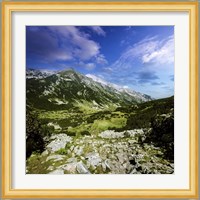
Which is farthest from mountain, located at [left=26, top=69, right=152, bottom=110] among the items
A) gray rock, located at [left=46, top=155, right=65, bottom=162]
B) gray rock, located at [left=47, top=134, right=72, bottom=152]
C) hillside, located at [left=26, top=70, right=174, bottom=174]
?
gray rock, located at [left=46, top=155, right=65, bottom=162]

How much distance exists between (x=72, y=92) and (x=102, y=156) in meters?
0.43

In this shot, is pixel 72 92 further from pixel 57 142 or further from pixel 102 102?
pixel 57 142

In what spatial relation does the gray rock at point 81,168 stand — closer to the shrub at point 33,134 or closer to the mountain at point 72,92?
the shrub at point 33,134

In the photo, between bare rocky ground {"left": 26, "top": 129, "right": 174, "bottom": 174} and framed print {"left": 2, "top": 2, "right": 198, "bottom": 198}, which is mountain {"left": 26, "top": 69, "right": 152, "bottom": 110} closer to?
framed print {"left": 2, "top": 2, "right": 198, "bottom": 198}

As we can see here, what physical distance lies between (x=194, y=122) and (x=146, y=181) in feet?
1.45

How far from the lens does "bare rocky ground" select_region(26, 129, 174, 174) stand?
249 centimetres

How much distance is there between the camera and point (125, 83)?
8.29 feet

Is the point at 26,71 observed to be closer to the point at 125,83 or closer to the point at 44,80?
the point at 44,80

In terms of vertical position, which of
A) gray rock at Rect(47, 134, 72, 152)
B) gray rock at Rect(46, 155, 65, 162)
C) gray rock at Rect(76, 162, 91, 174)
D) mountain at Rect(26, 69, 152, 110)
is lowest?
gray rock at Rect(76, 162, 91, 174)

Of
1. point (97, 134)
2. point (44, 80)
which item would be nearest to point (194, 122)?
point (97, 134)

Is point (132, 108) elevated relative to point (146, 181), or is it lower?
elevated

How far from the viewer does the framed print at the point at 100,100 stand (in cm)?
245

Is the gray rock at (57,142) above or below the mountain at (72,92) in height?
below

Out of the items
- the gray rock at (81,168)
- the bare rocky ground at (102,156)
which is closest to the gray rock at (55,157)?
the bare rocky ground at (102,156)
